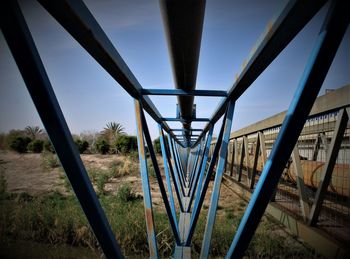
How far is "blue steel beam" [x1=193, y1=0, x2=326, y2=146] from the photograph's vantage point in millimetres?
768

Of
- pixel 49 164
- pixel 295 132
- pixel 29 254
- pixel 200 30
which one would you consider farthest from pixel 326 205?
pixel 49 164

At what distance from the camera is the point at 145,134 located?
210cm

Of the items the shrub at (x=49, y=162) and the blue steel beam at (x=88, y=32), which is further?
the shrub at (x=49, y=162)

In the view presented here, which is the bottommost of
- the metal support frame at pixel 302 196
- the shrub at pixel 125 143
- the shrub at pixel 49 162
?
the shrub at pixel 49 162

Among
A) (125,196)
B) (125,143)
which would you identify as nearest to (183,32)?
(125,196)

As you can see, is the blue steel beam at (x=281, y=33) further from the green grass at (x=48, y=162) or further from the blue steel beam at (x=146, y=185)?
the green grass at (x=48, y=162)

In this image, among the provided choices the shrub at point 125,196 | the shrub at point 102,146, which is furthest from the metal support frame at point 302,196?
the shrub at point 102,146

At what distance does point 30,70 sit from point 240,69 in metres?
1.17

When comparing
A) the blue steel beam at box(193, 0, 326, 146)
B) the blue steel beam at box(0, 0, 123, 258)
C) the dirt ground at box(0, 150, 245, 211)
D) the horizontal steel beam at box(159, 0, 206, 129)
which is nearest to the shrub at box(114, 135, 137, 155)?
the dirt ground at box(0, 150, 245, 211)

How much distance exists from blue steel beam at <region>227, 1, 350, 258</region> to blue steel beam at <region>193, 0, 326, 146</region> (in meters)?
0.08

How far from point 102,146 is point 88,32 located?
20124 mm

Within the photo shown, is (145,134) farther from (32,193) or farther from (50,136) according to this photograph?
(32,193)

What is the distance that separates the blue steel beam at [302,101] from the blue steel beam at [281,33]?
0.26ft

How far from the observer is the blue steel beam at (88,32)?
0.74 m
